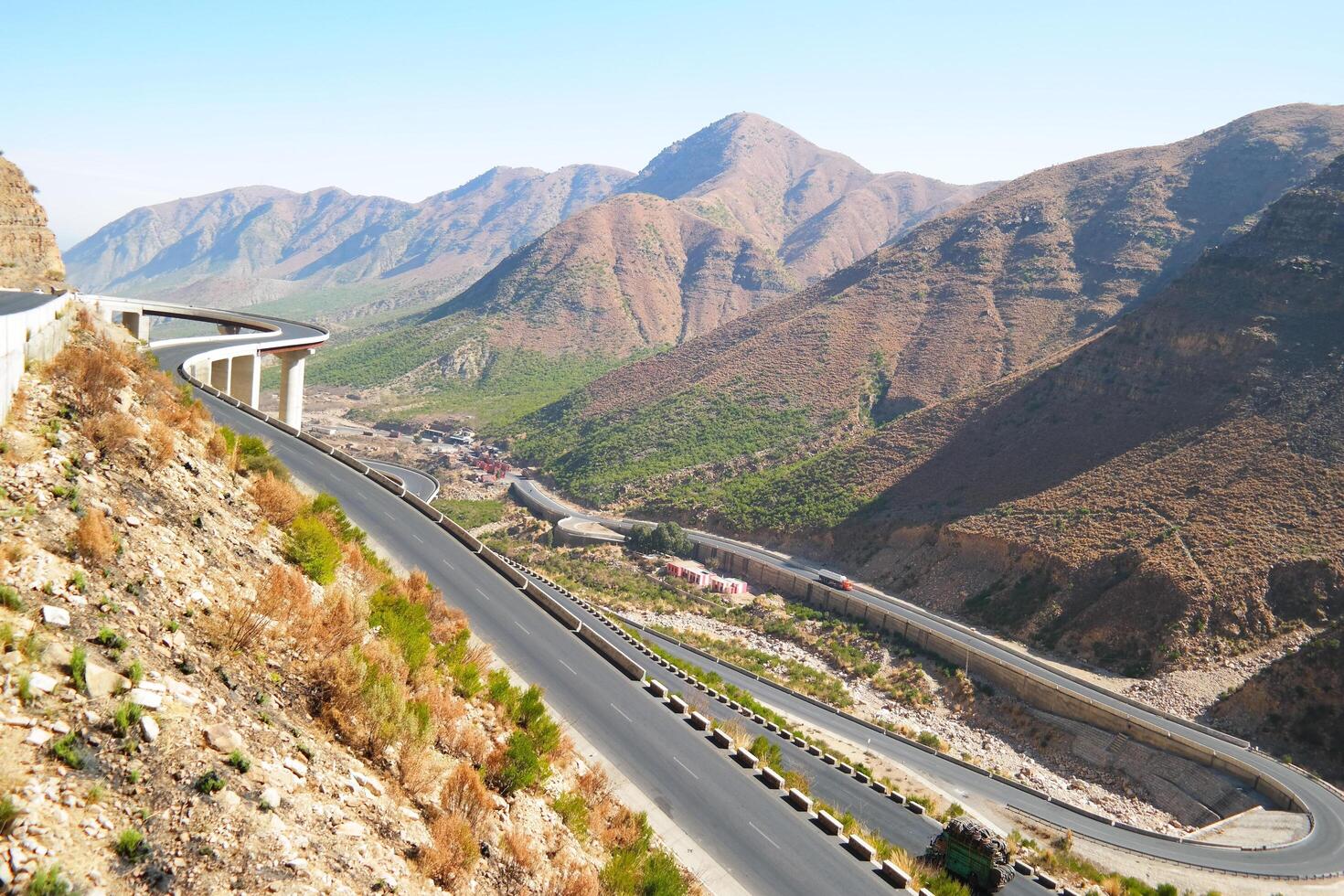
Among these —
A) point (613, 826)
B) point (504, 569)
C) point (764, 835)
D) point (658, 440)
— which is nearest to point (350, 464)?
point (504, 569)

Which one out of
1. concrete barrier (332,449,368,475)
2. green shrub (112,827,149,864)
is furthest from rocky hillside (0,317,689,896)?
concrete barrier (332,449,368,475)

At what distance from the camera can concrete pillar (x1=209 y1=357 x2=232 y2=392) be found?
35594 millimetres

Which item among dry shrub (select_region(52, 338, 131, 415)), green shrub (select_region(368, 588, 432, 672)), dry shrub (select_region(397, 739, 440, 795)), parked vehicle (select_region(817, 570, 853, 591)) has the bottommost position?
parked vehicle (select_region(817, 570, 853, 591))

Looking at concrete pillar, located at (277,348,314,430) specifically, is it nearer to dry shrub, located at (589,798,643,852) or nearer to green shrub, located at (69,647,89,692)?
dry shrub, located at (589,798,643,852)

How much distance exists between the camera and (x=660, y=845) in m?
13.1

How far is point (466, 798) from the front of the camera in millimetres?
9570

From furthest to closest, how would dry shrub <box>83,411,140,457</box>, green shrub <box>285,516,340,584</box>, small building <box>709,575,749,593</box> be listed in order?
small building <box>709,575,749,593</box> → green shrub <box>285,516,340,584</box> → dry shrub <box>83,411,140,457</box>

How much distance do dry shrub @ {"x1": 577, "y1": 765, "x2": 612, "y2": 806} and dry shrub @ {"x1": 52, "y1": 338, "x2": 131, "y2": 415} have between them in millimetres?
9552

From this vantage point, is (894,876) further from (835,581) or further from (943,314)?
(943,314)

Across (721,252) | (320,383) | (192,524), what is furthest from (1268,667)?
(721,252)

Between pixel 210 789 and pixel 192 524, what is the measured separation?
573cm

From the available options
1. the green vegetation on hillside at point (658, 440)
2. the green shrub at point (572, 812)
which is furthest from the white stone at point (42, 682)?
the green vegetation on hillside at point (658, 440)

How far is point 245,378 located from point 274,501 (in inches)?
1024

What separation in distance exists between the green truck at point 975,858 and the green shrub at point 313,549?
43.3 ft
